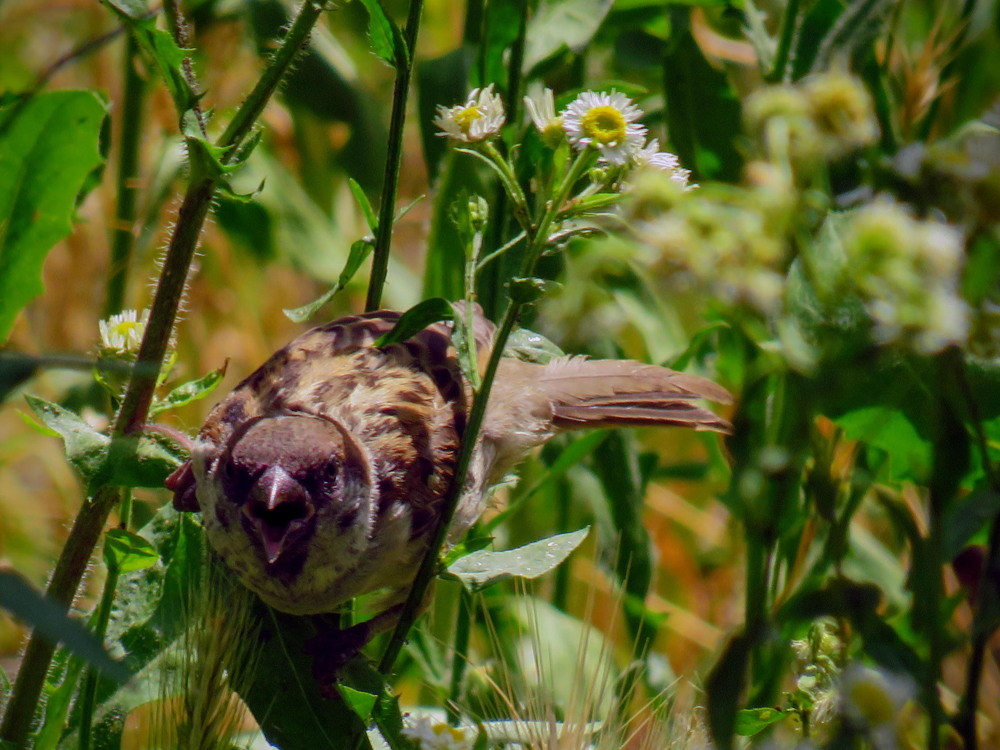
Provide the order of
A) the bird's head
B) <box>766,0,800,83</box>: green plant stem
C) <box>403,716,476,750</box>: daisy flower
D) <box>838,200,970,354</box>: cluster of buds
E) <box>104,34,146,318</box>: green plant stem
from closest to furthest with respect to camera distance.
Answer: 1. <box>838,200,970,354</box>: cluster of buds
2. <box>403,716,476,750</box>: daisy flower
3. the bird's head
4. <box>766,0,800,83</box>: green plant stem
5. <box>104,34,146,318</box>: green plant stem

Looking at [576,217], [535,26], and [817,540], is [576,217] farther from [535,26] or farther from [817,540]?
[817,540]

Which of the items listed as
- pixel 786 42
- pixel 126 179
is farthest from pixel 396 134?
pixel 126 179

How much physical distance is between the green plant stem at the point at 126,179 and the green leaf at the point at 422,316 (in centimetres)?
96

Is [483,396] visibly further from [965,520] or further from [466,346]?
[965,520]

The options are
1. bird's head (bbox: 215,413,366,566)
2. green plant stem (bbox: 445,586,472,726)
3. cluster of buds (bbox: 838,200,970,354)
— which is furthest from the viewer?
green plant stem (bbox: 445,586,472,726)

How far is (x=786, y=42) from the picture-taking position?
1.49 m

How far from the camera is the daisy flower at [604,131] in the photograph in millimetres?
823

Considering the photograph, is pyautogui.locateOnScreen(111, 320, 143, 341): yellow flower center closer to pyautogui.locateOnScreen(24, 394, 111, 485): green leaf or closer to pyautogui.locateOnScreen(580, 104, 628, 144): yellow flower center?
pyautogui.locateOnScreen(24, 394, 111, 485): green leaf

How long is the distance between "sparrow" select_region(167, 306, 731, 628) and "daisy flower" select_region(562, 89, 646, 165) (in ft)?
0.92

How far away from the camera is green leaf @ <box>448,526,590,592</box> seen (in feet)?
3.09

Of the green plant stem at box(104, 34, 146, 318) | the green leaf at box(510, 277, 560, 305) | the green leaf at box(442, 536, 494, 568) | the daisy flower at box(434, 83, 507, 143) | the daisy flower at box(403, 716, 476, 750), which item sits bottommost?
the daisy flower at box(403, 716, 476, 750)

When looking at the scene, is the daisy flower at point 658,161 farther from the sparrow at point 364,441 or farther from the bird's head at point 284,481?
the bird's head at point 284,481

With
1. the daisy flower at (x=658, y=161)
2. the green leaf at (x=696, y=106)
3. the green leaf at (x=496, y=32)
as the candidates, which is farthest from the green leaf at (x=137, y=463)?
the green leaf at (x=696, y=106)

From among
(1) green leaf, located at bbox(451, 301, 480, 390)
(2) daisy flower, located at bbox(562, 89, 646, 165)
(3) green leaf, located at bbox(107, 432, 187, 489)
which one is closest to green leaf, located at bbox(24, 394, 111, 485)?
(3) green leaf, located at bbox(107, 432, 187, 489)
